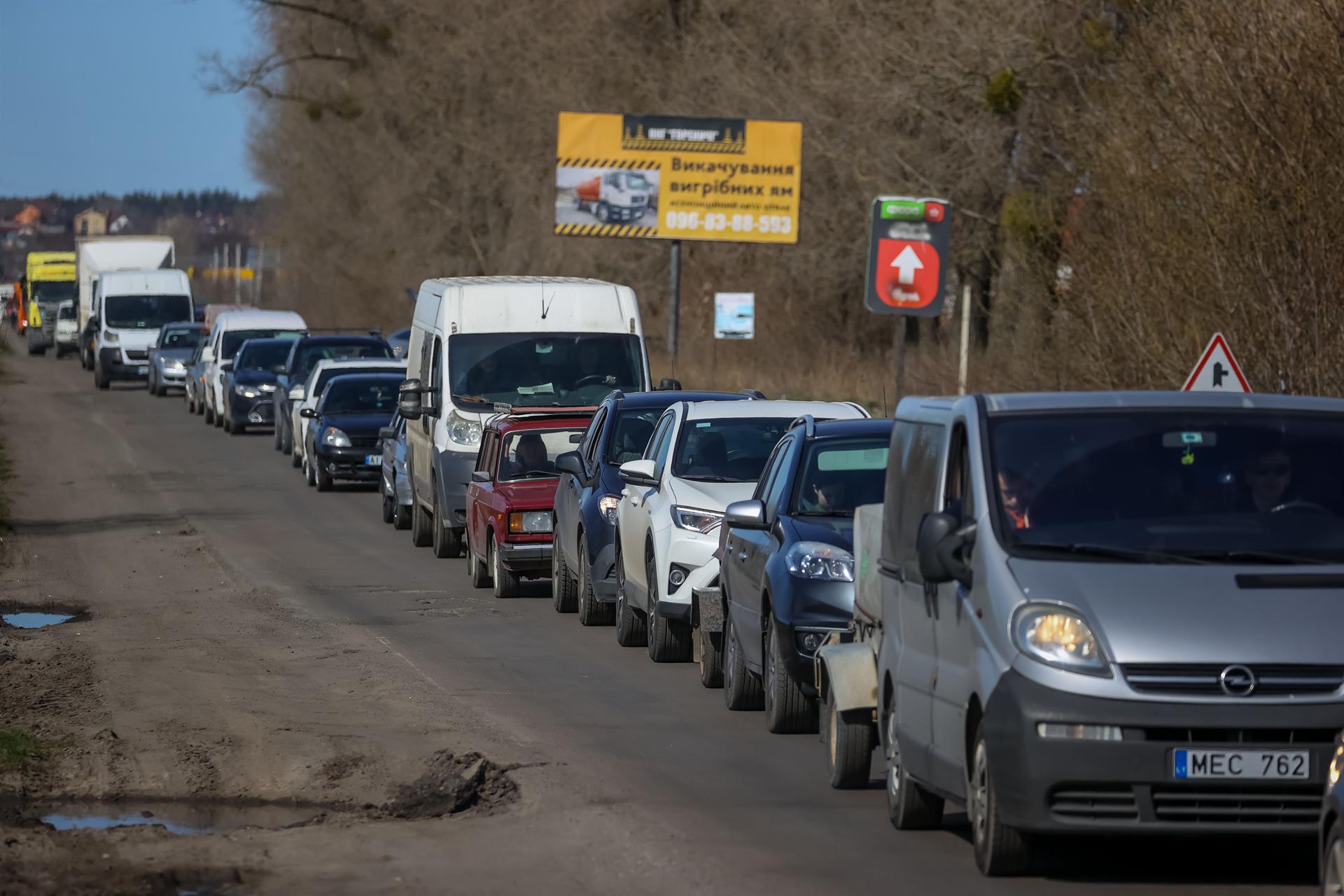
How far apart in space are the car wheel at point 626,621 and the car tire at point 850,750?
5343 mm

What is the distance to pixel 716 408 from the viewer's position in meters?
14.6

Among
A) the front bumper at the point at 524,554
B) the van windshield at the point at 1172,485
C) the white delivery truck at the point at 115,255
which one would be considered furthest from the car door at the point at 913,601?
the white delivery truck at the point at 115,255

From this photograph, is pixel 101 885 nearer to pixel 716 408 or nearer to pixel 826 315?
pixel 716 408

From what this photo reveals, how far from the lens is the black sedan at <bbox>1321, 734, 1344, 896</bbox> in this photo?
636 centimetres

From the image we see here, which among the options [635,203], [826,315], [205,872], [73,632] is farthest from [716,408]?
[826,315]

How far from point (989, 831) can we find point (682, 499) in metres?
6.39

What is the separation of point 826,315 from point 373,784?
40.8 metres

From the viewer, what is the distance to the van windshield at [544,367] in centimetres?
2244

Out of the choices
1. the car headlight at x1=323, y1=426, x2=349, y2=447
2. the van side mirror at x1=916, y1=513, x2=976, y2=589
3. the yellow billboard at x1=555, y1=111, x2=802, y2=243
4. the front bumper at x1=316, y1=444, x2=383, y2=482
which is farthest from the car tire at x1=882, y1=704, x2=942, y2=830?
the yellow billboard at x1=555, y1=111, x2=802, y2=243

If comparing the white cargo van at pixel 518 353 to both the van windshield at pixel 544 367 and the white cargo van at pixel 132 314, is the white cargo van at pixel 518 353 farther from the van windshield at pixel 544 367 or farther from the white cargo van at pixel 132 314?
the white cargo van at pixel 132 314

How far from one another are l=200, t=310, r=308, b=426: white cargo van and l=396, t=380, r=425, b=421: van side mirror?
67.2 ft

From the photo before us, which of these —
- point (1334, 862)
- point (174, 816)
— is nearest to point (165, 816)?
point (174, 816)

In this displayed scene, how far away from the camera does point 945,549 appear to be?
7707 millimetres

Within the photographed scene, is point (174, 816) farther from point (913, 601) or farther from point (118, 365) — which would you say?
point (118, 365)
